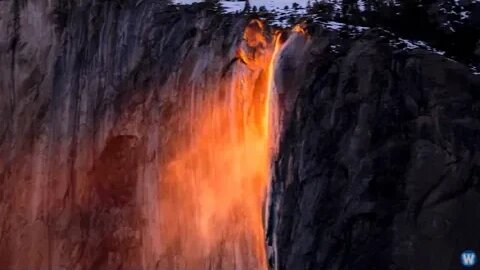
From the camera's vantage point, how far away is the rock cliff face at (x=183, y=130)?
7957mm

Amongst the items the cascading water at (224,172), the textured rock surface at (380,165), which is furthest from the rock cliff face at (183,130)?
the cascading water at (224,172)

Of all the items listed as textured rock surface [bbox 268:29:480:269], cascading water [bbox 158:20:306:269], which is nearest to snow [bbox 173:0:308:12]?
cascading water [bbox 158:20:306:269]

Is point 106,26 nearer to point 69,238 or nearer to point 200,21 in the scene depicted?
point 200,21

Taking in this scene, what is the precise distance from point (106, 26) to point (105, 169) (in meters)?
2.57

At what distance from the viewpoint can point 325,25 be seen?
9594mm

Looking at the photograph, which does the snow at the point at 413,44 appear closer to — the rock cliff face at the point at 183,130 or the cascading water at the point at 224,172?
the rock cliff face at the point at 183,130

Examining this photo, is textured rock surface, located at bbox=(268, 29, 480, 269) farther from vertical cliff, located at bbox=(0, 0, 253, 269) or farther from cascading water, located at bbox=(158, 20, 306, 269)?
vertical cliff, located at bbox=(0, 0, 253, 269)

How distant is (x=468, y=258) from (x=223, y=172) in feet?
14.9

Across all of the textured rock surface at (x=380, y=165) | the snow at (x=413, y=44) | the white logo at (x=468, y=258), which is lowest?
the white logo at (x=468, y=258)

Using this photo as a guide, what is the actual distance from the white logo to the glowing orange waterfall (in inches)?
130

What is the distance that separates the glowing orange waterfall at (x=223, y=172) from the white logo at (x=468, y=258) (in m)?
3.29

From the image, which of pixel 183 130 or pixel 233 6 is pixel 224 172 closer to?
pixel 183 130

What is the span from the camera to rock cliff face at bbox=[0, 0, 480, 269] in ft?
26.1

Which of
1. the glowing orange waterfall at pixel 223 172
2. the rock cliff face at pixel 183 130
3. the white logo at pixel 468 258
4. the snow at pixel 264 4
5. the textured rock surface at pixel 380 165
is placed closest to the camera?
the white logo at pixel 468 258
